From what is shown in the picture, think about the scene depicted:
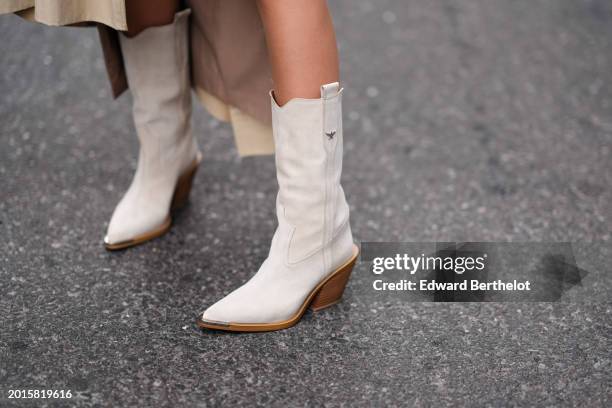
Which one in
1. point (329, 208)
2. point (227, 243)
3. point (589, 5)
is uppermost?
point (329, 208)

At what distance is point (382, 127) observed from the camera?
2100mm

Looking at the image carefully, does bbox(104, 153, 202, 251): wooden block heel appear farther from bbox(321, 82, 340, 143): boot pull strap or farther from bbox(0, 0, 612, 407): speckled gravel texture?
bbox(321, 82, 340, 143): boot pull strap

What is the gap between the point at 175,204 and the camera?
68.1 inches

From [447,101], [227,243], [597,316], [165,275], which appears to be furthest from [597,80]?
[165,275]

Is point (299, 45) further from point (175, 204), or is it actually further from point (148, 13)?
point (175, 204)

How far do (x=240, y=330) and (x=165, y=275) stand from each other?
0.81ft

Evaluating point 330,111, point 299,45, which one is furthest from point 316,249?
point 299,45

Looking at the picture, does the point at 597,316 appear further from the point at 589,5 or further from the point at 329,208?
the point at 589,5

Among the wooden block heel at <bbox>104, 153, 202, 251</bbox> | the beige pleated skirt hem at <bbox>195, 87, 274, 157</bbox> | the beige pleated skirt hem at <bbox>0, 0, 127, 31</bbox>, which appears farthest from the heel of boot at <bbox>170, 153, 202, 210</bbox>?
the beige pleated skirt hem at <bbox>0, 0, 127, 31</bbox>

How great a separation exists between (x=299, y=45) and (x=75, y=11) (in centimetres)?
39

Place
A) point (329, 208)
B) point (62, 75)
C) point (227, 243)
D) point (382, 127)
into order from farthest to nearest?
point (62, 75) → point (382, 127) → point (227, 243) → point (329, 208)

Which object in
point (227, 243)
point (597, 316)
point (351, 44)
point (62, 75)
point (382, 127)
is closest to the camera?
point (597, 316)

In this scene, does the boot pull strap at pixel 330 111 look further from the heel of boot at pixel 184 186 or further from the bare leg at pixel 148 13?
the heel of boot at pixel 184 186

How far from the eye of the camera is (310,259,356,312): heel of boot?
140 cm
